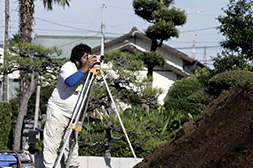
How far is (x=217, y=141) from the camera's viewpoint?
435 cm

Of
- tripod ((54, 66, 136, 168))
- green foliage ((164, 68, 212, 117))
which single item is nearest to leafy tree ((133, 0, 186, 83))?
green foliage ((164, 68, 212, 117))

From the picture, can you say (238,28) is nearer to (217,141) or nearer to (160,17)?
(160,17)

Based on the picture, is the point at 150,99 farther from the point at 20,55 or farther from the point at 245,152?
the point at 245,152

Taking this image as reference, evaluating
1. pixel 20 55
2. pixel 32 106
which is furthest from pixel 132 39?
pixel 20 55

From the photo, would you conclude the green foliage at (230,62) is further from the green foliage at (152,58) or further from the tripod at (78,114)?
the tripod at (78,114)

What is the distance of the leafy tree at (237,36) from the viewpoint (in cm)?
1296

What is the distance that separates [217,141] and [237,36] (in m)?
9.29

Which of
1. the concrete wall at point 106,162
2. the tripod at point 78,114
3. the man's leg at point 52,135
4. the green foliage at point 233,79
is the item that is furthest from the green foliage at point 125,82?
the green foliage at point 233,79

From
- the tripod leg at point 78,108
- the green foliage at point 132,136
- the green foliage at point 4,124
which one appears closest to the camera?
the tripod leg at point 78,108

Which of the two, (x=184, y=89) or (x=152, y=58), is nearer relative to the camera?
(x=152, y=58)

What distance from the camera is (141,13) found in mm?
17844

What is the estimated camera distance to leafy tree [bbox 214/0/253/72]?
12961mm

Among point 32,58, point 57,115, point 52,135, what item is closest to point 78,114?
point 57,115

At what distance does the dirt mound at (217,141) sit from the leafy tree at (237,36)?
7497mm
